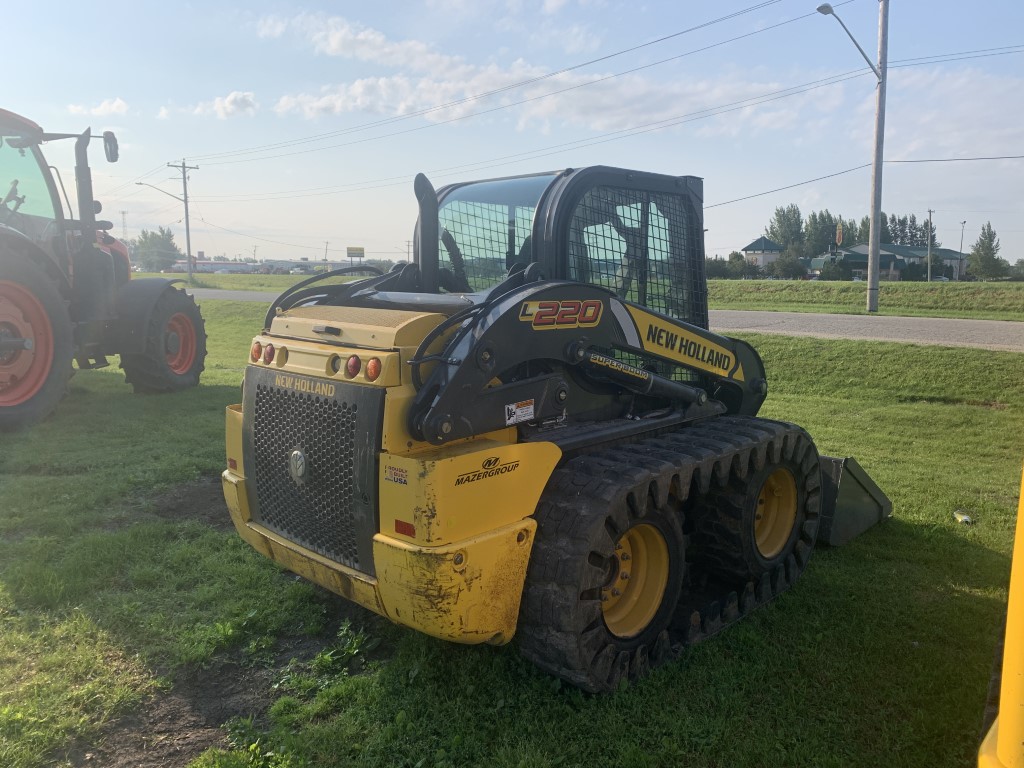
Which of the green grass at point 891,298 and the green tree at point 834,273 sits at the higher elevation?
the green tree at point 834,273

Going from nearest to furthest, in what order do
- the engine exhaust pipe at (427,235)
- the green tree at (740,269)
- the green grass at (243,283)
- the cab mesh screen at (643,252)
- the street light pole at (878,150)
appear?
the engine exhaust pipe at (427,235)
the cab mesh screen at (643,252)
the street light pole at (878,150)
the green grass at (243,283)
the green tree at (740,269)

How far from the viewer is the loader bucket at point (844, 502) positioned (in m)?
5.39

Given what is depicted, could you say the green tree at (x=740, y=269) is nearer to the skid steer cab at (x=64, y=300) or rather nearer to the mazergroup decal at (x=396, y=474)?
the skid steer cab at (x=64, y=300)

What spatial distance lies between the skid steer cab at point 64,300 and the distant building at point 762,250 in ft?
289

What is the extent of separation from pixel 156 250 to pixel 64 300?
3792 inches

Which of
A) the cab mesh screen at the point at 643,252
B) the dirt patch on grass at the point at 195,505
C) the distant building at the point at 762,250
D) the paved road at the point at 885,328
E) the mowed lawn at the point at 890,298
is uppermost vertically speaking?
the distant building at the point at 762,250

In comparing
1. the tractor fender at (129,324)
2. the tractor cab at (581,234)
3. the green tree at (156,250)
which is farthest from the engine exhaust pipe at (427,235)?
the green tree at (156,250)

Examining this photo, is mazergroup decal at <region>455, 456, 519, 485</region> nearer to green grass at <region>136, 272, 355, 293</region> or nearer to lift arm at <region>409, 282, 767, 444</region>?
lift arm at <region>409, 282, 767, 444</region>

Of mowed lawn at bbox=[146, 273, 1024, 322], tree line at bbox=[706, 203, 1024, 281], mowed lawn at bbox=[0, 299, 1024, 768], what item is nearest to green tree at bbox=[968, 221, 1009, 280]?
tree line at bbox=[706, 203, 1024, 281]

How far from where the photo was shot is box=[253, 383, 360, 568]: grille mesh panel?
11.1 feet

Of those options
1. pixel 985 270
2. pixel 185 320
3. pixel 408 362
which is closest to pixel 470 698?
pixel 408 362

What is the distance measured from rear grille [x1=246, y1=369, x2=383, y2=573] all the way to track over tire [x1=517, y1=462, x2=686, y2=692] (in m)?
0.76

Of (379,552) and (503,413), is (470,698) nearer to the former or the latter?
(379,552)

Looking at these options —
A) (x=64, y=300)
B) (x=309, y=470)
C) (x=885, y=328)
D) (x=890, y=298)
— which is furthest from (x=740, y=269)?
(x=309, y=470)
